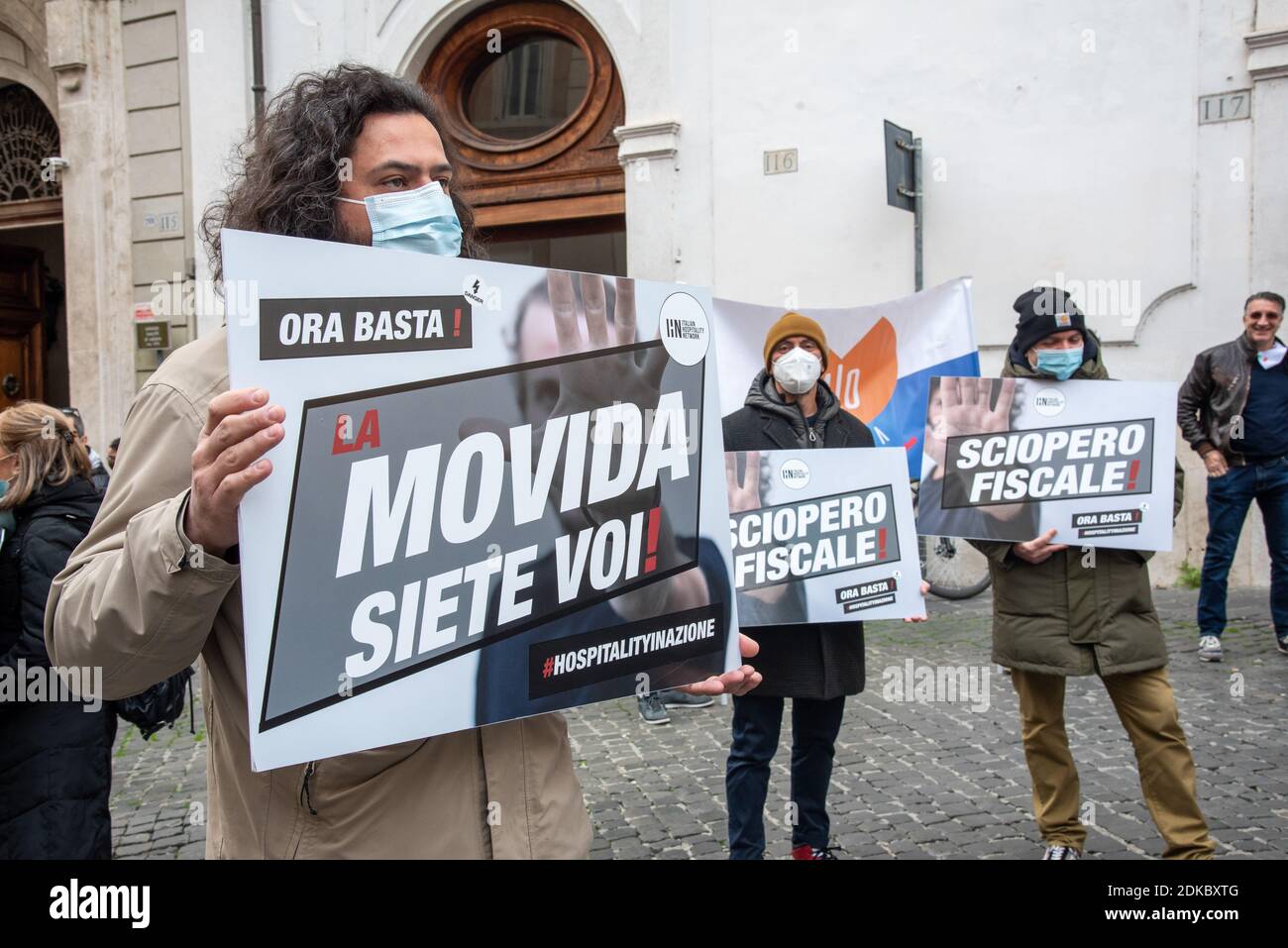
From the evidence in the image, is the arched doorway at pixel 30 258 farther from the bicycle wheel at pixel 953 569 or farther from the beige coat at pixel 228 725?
the beige coat at pixel 228 725

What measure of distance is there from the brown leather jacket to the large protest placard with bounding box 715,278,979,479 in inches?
55.9

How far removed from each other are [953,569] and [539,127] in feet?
20.3

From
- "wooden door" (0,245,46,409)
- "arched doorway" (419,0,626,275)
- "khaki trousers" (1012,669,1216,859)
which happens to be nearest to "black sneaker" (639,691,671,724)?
"khaki trousers" (1012,669,1216,859)

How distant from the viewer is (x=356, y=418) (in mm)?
1393

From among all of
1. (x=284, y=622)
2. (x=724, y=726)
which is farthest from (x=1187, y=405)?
(x=284, y=622)

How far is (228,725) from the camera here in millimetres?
1517

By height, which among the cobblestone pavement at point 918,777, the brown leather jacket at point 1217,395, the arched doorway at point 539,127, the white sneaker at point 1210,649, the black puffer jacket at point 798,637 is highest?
the arched doorway at point 539,127

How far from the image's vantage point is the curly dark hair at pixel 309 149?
165cm

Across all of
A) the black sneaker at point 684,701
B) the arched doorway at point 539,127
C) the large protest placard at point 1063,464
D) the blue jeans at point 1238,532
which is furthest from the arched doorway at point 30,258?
the blue jeans at point 1238,532

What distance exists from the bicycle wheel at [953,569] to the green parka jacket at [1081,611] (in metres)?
5.02

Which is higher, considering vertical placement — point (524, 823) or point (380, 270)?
point (380, 270)

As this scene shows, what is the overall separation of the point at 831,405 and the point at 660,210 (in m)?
6.37

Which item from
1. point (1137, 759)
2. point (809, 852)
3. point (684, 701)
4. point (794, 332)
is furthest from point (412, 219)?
point (684, 701)
